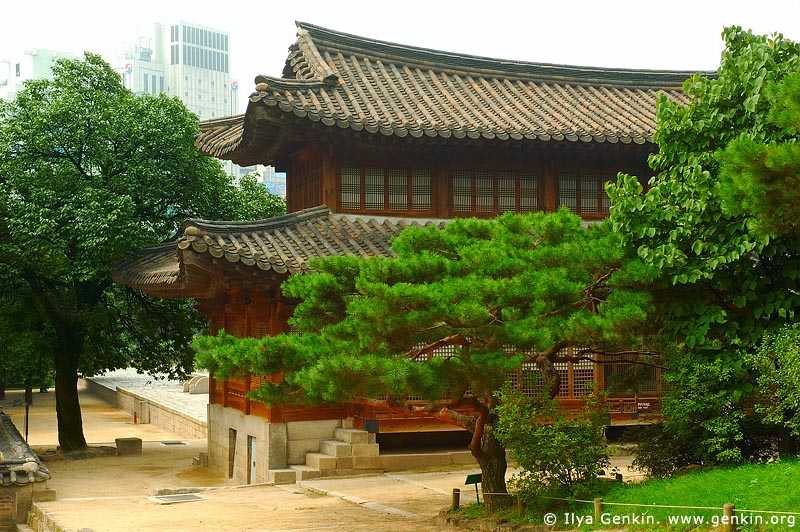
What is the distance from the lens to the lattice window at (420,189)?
70.4 feet

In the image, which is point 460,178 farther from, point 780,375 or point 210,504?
point 780,375

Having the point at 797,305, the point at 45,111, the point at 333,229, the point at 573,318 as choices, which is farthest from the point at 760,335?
the point at 45,111

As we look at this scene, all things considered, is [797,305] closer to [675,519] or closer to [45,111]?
[675,519]

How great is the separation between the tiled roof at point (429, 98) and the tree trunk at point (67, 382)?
685cm

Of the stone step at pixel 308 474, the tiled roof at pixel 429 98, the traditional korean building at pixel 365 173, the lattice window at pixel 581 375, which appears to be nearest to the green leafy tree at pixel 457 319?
the traditional korean building at pixel 365 173

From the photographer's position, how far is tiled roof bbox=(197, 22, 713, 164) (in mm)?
20000

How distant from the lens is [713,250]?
1352 centimetres

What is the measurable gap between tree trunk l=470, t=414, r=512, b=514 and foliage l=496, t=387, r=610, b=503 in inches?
30.7

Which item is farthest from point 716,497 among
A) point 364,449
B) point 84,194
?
point 84,194

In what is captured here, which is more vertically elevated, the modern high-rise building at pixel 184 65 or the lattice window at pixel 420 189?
the modern high-rise building at pixel 184 65

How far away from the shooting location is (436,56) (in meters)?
24.7

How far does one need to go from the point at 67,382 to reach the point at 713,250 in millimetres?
19315

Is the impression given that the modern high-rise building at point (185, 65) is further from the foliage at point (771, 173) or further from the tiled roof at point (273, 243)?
the foliage at point (771, 173)

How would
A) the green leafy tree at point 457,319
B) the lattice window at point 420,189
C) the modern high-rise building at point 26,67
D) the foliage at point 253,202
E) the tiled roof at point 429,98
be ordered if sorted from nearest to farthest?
the green leafy tree at point 457,319, the tiled roof at point 429,98, the lattice window at point 420,189, the foliage at point 253,202, the modern high-rise building at point 26,67
